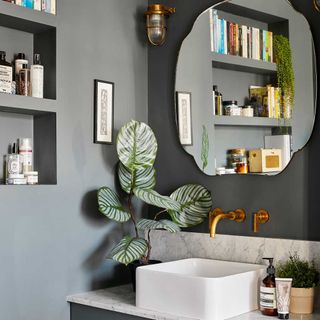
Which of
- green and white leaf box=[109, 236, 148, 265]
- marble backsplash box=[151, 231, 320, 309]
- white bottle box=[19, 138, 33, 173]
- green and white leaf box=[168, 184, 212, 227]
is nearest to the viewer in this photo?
marble backsplash box=[151, 231, 320, 309]

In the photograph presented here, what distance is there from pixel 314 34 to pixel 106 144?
1170 mm

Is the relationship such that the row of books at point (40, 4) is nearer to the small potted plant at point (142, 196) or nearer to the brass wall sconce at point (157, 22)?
the brass wall sconce at point (157, 22)

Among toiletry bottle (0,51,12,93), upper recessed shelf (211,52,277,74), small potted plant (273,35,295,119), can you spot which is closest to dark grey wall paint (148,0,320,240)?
small potted plant (273,35,295,119)

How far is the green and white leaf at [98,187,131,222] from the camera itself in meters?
2.87

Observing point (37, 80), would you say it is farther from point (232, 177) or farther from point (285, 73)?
point (285, 73)

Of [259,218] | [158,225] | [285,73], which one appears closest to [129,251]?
[158,225]

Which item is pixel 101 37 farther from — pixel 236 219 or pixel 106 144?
pixel 236 219

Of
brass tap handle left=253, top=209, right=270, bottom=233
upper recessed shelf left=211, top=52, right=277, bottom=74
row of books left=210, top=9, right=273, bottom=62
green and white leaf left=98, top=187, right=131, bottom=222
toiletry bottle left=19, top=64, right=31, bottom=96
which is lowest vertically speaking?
brass tap handle left=253, top=209, right=270, bottom=233

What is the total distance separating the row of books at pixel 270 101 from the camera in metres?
2.66

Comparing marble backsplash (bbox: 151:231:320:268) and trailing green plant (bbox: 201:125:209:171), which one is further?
trailing green plant (bbox: 201:125:209:171)

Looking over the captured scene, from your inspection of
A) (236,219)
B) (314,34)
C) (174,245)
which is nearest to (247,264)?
(236,219)

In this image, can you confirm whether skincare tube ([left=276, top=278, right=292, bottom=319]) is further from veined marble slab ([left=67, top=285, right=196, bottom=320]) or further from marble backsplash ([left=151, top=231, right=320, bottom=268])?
veined marble slab ([left=67, top=285, right=196, bottom=320])

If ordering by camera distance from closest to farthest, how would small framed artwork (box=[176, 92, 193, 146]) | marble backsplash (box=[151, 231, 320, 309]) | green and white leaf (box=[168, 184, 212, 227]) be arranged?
marble backsplash (box=[151, 231, 320, 309]) → green and white leaf (box=[168, 184, 212, 227]) → small framed artwork (box=[176, 92, 193, 146])

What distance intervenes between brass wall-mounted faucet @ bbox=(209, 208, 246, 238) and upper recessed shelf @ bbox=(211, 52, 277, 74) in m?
0.67
